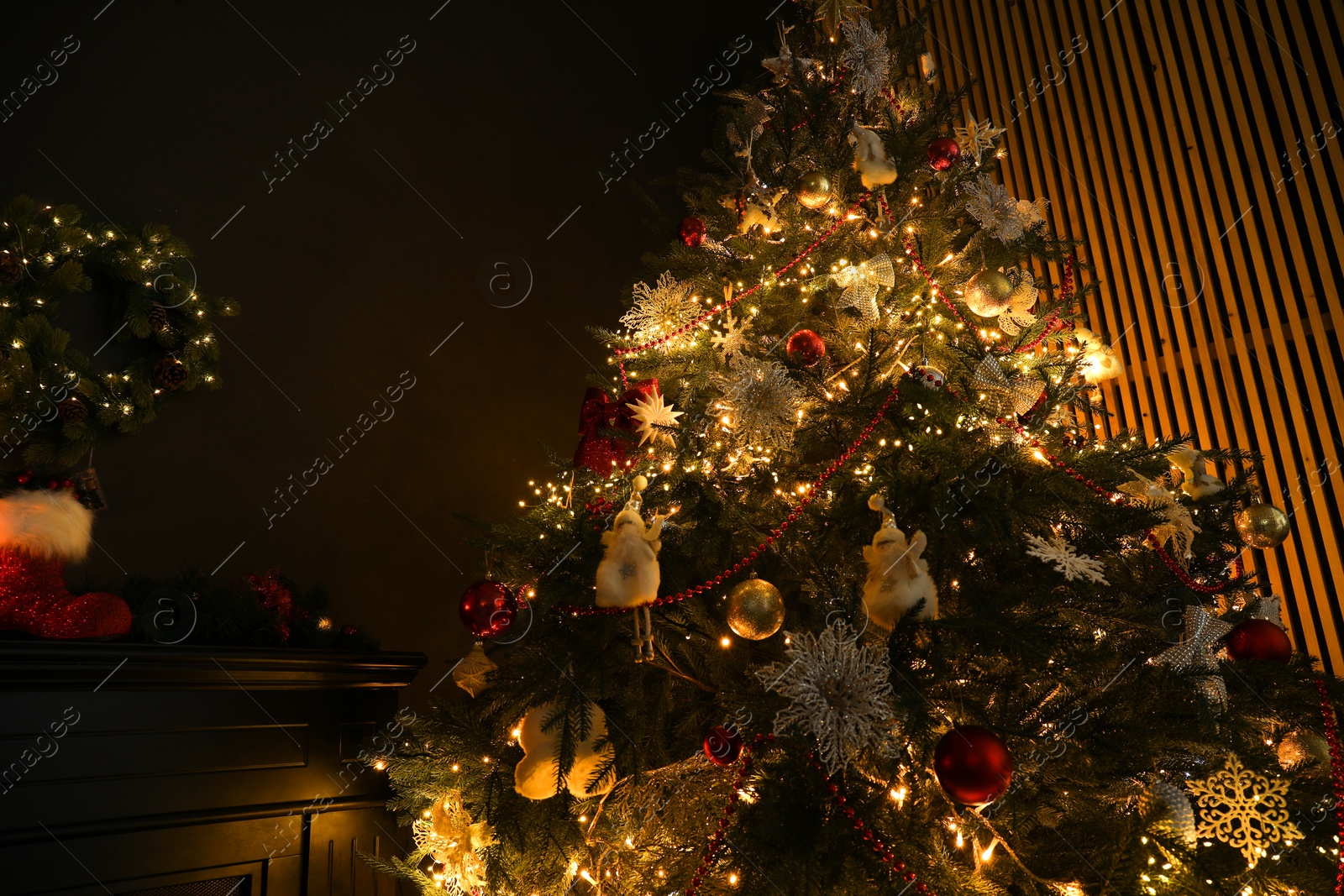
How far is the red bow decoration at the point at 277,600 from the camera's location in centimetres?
230

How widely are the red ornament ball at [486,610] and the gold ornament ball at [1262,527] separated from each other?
161cm

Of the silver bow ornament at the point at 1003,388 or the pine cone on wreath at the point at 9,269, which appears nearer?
the silver bow ornament at the point at 1003,388

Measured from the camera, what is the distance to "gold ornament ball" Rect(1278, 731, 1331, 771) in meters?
1.49

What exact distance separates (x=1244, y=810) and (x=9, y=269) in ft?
9.50

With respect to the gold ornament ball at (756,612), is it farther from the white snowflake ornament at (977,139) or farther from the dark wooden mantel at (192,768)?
the white snowflake ornament at (977,139)

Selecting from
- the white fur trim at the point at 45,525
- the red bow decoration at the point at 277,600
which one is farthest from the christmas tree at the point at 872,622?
the white fur trim at the point at 45,525

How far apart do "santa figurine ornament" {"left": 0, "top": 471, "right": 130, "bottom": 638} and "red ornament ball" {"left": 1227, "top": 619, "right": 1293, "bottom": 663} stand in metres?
2.38

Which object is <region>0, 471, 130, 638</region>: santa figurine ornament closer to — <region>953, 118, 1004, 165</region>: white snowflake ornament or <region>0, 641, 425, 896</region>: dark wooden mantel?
<region>0, 641, 425, 896</region>: dark wooden mantel

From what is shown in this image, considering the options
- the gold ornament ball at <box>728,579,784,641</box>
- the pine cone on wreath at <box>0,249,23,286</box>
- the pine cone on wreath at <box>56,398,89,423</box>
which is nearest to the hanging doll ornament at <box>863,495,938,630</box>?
the gold ornament ball at <box>728,579,784,641</box>

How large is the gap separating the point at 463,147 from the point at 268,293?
3.85 feet

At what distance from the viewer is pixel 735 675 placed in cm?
153

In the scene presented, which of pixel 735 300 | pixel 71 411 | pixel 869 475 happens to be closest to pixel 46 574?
pixel 71 411

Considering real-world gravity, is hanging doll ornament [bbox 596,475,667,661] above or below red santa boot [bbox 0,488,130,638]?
below

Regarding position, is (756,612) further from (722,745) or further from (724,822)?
(724,822)
